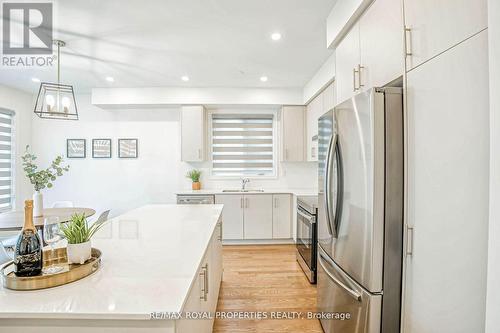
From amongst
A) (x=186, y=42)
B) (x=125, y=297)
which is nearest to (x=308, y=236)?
(x=125, y=297)

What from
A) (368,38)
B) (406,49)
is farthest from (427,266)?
(368,38)

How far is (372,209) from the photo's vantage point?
128 cm

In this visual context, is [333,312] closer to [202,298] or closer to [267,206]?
[202,298]

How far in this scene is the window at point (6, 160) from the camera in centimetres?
414

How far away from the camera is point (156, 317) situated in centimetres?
82

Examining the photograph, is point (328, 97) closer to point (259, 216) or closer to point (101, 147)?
point (259, 216)

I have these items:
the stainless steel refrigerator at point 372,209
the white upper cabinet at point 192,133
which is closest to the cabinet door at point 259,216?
the white upper cabinet at point 192,133

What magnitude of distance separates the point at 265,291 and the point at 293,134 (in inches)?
105

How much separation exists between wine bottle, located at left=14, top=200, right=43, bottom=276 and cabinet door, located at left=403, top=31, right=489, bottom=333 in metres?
1.67

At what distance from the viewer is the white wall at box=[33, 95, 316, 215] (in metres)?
4.62

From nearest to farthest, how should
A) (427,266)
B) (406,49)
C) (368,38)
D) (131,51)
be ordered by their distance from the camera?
(427,266) < (406,49) < (368,38) < (131,51)

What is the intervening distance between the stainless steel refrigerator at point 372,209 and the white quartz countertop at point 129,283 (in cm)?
89

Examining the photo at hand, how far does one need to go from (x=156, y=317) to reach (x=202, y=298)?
22.9 inches

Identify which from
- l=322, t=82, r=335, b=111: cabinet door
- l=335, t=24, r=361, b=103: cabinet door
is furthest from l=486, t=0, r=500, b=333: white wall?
l=322, t=82, r=335, b=111: cabinet door
